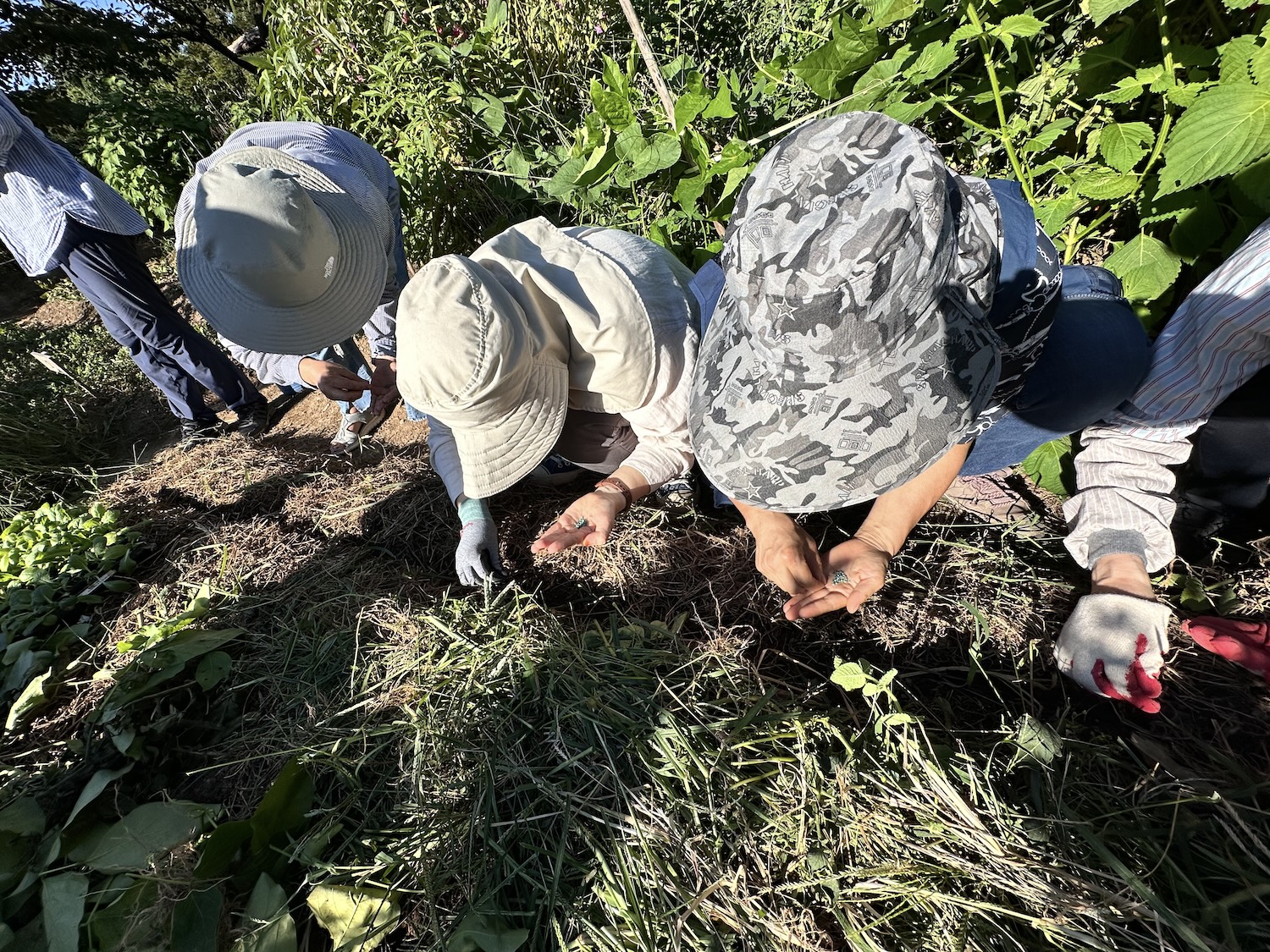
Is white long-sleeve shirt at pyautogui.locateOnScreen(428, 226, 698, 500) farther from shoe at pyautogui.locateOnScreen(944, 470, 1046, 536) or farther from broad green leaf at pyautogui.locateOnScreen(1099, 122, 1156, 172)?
broad green leaf at pyautogui.locateOnScreen(1099, 122, 1156, 172)

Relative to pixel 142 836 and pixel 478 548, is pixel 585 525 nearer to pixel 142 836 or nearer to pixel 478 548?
pixel 478 548

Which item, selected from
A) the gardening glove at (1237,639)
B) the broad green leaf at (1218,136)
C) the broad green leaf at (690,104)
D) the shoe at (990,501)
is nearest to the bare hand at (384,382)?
the broad green leaf at (690,104)

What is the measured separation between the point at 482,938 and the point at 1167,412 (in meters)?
1.65

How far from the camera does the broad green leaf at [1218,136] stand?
42.4 inches

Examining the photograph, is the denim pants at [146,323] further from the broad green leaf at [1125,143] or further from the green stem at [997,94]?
the broad green leaf at [1125,143]

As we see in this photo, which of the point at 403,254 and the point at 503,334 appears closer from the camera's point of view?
the point at 503,334

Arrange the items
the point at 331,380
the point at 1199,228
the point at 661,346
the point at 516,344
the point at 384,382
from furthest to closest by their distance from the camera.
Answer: the point at 384,382 < the point at 331,380 < the point at 661,346 < the point at 1199,228 < the point at 516,344

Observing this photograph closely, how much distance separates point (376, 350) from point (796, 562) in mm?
2228

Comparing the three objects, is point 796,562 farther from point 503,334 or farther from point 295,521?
point 295,521

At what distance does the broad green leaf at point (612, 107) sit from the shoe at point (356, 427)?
5.46ft

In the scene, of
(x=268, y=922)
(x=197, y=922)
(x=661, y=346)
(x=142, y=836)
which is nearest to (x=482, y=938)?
(x=268, y=922)

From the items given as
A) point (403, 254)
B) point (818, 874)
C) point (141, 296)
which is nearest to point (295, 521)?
point (403, 254)

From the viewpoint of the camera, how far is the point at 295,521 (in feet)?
6.56

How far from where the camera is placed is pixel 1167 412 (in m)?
1.24
